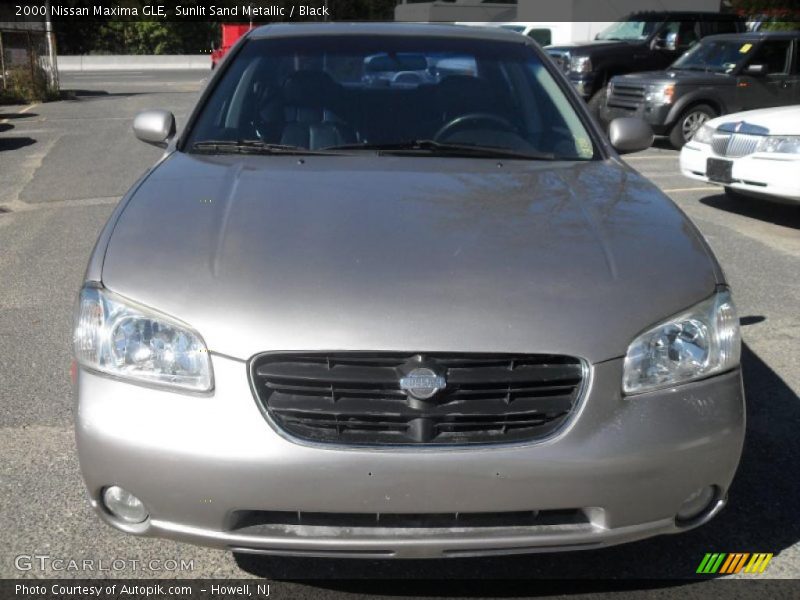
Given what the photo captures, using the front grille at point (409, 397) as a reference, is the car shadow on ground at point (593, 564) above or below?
below

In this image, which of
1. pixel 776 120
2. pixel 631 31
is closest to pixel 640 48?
pixel 631 31

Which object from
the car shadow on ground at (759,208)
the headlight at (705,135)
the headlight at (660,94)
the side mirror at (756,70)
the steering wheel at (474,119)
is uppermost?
the steering wheel at (474,119)

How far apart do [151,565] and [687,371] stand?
1.75 metres

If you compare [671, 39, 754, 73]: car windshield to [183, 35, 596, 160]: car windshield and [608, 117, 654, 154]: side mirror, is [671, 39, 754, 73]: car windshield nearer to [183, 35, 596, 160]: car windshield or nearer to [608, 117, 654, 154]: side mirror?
[608, 117, 654, 154]: side mirror

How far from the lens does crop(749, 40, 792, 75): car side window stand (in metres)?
13.4

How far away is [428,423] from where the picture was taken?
7.95 ft

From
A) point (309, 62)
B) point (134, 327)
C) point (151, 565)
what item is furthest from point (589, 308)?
point (309, 62)

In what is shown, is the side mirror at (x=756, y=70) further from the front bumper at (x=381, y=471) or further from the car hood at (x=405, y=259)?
the front bumper at (x=381, y=471)

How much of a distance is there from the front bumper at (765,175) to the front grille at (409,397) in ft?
21.0

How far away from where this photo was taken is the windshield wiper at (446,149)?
371 cm

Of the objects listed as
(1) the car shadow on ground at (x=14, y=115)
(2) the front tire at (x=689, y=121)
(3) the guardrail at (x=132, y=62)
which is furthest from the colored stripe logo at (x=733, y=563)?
(3) the guardrail at (x=132, y=62)

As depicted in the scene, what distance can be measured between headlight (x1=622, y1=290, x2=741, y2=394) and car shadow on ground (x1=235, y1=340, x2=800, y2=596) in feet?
2.41

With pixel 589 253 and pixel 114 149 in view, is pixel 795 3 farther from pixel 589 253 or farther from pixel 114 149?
pixel 589 253
